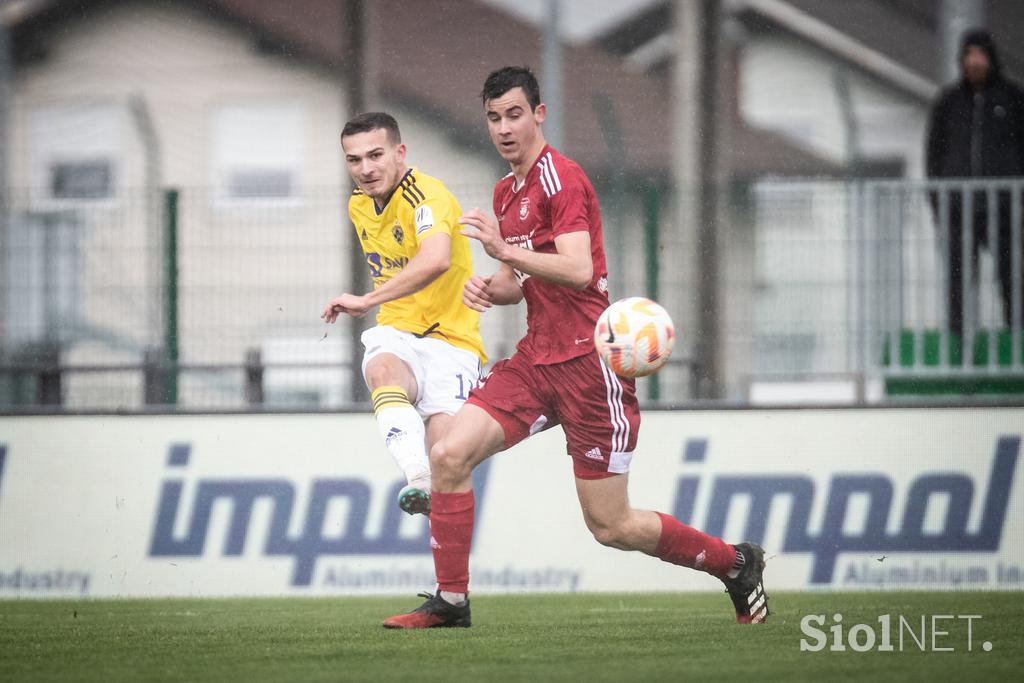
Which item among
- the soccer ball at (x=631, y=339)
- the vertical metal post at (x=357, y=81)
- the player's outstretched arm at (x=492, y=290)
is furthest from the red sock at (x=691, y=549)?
the vertical metal post at (x=357, y=81)

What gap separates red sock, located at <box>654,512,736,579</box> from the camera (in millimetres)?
6484

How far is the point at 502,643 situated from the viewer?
6004 mm

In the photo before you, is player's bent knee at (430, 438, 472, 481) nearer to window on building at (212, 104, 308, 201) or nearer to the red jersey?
the red jersey

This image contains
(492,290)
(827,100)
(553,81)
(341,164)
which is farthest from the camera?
(827,100)

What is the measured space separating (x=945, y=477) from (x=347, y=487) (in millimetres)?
3444

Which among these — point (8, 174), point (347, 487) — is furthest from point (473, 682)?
point (8, 174)

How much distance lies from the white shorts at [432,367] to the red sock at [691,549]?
3.76 ft

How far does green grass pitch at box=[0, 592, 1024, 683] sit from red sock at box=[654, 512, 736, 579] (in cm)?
27

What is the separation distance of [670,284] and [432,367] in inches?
117

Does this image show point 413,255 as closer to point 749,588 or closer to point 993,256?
point 749,588

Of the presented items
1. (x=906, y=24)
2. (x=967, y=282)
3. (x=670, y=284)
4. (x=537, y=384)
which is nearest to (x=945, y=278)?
(x=967, y=282)

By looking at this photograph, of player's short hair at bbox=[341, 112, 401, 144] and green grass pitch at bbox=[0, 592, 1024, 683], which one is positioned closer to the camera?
green grass pitch at bbox=[0, 592, 1024, 683]

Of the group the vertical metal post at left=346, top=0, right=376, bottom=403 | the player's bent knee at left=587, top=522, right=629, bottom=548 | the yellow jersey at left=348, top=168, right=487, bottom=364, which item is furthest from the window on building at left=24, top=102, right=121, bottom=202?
the player's bent knee at left=587, top=522, right=629, bottom=548

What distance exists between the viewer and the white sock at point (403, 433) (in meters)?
6.58
